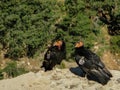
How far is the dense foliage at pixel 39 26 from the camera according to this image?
15.5 metres

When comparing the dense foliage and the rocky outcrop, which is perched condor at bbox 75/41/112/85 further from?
the dense foliage

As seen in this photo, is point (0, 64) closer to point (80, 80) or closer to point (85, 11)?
point (85, 11)

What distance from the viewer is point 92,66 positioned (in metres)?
9.84

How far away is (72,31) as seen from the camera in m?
15.9

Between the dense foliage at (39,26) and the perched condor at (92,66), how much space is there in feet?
17.9

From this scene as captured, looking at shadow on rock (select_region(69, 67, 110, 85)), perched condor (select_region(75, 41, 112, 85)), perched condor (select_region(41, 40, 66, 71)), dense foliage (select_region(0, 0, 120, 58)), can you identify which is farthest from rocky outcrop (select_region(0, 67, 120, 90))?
dense foliage (select_region(0, 0, 120, 58))

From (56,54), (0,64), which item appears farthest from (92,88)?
(0,64)

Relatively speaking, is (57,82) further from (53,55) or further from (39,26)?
(39,26)

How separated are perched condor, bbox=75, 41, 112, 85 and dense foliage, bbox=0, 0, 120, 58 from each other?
17.9ft

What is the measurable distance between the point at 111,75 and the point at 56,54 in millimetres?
1642

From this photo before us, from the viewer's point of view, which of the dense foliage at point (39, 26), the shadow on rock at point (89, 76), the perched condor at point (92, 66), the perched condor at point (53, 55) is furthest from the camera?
the dense foliage at point (39, 26)

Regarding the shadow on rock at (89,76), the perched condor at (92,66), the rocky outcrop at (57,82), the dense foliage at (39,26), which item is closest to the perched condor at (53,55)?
the rocky outcrop at (57,82)

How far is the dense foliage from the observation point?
15469 mm

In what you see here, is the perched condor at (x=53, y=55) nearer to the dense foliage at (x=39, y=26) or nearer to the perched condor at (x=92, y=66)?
the perched condor at (x=92, y=66)
